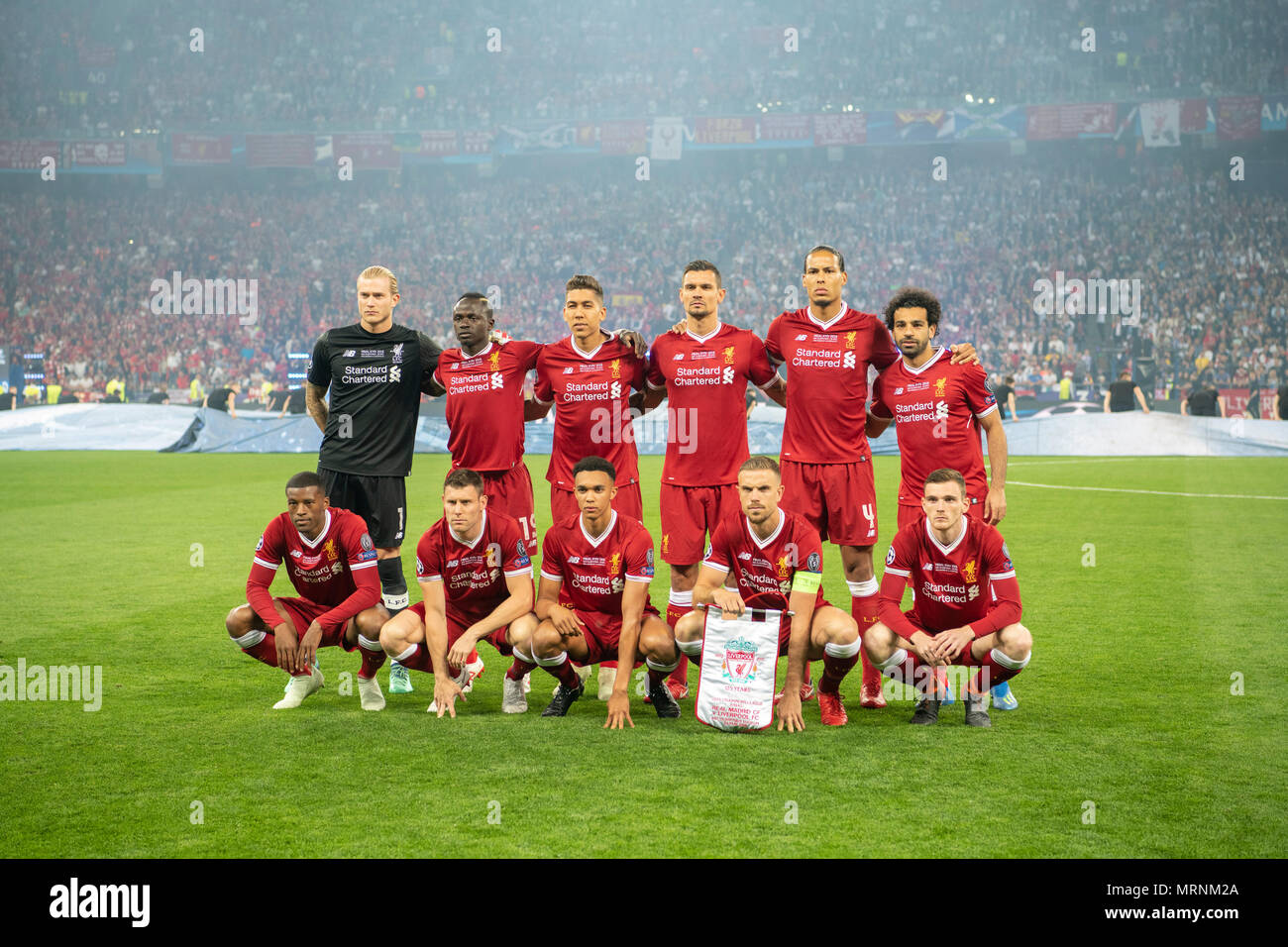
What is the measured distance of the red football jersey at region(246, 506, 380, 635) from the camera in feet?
18.4

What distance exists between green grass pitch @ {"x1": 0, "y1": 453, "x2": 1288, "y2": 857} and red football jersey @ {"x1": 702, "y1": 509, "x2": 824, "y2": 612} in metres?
0.69

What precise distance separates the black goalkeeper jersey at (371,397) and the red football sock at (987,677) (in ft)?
10.9

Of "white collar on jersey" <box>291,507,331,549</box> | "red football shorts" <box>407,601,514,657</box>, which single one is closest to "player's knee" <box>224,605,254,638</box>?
"white collar on jersey" <box>291,507,331,549</box>

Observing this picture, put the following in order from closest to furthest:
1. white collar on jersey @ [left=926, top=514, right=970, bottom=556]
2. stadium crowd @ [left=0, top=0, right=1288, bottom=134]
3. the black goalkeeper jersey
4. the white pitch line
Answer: white collar on jersey @ [left=926, top=514, right=970, bottom=556] → the black goalkeeper jersey → the white pitch line → stadium crowd @ [left=0, top=0, right=1288, bottom=134]

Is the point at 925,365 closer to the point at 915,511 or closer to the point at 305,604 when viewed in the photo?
the point at 915,511

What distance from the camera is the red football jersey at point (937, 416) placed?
19.4ft

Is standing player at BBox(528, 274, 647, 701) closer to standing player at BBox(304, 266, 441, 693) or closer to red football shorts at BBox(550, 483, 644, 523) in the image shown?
red football shorts at BBox(550, 483, 644, 523)

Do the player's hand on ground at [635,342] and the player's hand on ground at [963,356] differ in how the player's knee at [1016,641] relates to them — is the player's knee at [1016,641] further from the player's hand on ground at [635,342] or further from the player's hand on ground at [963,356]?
the player's hand on ground at [635,342]

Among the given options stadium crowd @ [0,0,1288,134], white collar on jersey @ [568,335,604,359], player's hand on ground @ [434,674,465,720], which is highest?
stadium crowd @ [0,0,1288,134]

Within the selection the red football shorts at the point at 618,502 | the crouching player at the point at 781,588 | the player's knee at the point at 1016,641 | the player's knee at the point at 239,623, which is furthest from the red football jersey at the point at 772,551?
the player's knee at the point at 239,623

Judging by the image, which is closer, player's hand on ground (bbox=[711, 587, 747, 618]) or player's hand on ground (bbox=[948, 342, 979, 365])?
player's hand on ground (bbox=[711, 587, 747, 618])

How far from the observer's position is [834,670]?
5.30 meters

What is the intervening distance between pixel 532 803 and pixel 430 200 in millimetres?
40283
